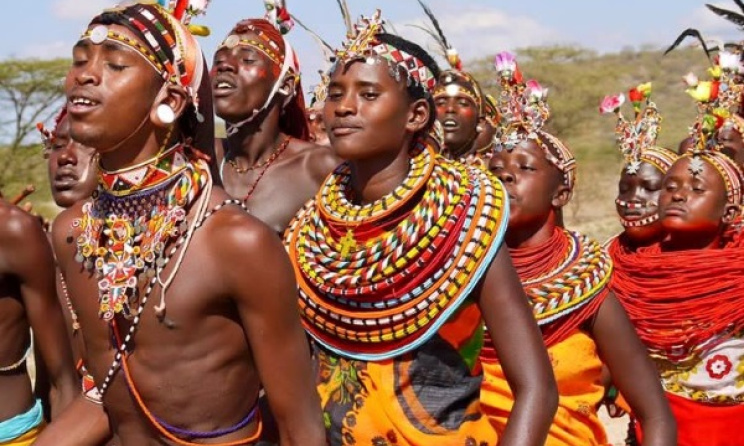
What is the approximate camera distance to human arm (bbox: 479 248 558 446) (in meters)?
3.41

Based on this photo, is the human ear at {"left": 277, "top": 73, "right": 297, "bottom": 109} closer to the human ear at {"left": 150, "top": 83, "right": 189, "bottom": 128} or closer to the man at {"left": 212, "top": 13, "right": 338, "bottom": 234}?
the man at {"left": 212, "top": 13, "right": 338, "bottom": 234}

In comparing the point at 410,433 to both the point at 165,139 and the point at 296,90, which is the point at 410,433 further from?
the point at 296,90

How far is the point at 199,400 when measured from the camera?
2.99 m

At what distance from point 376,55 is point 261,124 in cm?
199

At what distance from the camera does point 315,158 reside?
550cm

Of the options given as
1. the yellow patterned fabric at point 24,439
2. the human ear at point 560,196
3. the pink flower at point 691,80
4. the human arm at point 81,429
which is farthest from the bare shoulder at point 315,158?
the pink flower at point 691,80

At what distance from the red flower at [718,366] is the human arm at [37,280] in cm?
304

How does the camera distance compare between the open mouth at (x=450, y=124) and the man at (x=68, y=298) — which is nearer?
the man at (x=68, y=298)

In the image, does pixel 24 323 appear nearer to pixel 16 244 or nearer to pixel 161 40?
pixel 16 244

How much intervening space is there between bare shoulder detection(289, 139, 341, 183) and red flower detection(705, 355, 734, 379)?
2048mm

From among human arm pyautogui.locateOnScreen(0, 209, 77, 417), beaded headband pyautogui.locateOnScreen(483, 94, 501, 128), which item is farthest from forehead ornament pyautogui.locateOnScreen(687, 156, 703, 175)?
human arm pyautogui.locateOnScreen(0, 209, 77, 417)

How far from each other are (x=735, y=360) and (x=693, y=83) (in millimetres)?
2043

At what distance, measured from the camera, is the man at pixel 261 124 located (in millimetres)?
5453

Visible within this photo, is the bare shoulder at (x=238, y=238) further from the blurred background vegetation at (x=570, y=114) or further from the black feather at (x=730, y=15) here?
the blurred background vegetation at (x=570, y=114)
